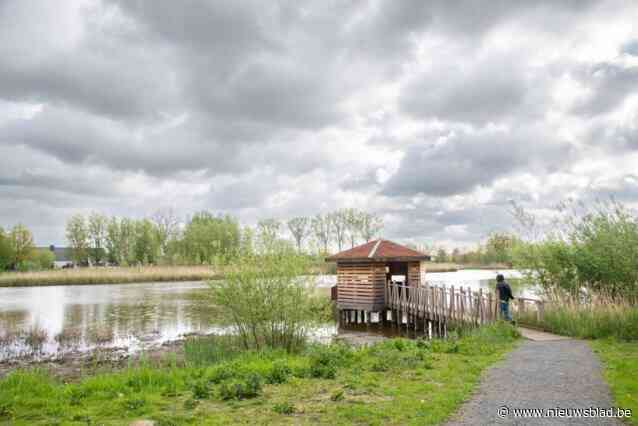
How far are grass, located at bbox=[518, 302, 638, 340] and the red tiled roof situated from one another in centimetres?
830

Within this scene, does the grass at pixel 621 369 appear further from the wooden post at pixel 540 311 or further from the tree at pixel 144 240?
the tree at pixel 144 240

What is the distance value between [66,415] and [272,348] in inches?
218

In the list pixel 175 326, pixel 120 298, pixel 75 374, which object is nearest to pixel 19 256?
pixel 120 298

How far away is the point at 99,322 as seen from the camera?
22.4 m

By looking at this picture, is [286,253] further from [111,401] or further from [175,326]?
[175,326]

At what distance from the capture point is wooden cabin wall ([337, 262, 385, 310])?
22.2m

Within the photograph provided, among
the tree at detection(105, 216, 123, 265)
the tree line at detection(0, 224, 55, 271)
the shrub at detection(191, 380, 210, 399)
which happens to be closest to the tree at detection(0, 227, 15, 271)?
the tree line at detection(0, 224, 55, 271)

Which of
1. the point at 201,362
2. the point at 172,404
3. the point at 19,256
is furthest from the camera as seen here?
the point at 19,256

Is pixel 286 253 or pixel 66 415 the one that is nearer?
pixel 66 415

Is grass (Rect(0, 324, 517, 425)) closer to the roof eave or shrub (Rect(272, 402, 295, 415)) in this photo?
shrub (Rect(272, 402, 295, 415))

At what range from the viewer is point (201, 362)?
451 inches

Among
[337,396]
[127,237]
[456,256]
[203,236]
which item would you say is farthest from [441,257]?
[337,396]

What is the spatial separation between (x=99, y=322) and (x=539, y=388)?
66.4 ft

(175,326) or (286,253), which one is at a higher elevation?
(286,253)
